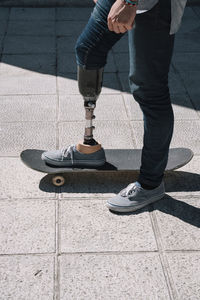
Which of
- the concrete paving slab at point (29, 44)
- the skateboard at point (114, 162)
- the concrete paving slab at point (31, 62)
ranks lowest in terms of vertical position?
the concrete paving slab at point (29, 44)

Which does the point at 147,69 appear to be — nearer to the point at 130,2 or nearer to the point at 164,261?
the point at 130,2

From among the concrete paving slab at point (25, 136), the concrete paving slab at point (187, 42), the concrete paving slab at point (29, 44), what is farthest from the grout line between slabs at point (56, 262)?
the concrete paving slab at point (187, 42)

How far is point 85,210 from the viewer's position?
10.3 ft

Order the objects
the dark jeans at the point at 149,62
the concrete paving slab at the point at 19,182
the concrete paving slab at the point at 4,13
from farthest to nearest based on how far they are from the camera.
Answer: the concrete paving slab at the point at 4,13 < the concrete paving slab at the point at 19,182 < the dark jeans at the point at 149,62

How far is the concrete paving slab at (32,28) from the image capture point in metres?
6.16

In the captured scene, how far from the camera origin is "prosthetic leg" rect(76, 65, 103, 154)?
3129 millimetres

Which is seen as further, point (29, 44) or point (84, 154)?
point (29, 44)

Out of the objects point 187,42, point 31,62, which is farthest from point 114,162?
point 187,42

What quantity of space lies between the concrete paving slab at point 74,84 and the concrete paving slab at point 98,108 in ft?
0.35

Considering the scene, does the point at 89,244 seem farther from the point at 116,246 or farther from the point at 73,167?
the point at 73,167

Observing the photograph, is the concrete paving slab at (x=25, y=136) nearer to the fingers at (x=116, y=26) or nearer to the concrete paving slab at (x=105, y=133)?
the concrete paving slab at (x=105, y=133)

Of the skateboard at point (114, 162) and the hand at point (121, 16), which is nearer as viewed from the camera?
the hand at point (121, 16)

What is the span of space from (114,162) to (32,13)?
4.02 m

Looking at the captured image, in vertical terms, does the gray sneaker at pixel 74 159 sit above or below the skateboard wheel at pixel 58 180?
above
